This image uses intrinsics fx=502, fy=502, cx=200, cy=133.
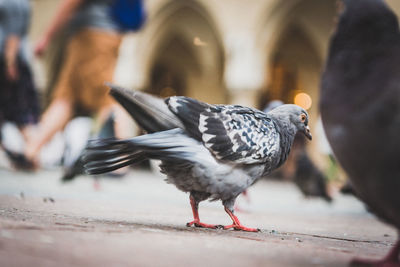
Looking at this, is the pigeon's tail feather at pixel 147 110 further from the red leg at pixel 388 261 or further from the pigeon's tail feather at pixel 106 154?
the red leg at pixel 388 261

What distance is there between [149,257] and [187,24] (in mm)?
15357

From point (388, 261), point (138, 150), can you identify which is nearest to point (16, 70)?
point (138, 150)

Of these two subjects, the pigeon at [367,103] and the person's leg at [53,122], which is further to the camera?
the person's leg at [53,122]

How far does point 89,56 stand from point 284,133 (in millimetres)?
3601

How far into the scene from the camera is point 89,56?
19.6ft

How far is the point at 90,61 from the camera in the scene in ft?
19.6

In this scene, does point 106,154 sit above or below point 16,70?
below

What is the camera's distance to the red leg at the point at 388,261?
1.63m

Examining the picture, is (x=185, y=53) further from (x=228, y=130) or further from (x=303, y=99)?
(x=228, y=130)

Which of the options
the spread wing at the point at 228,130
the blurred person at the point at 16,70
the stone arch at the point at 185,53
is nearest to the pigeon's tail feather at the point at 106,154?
the spread wing at the point at 228,130

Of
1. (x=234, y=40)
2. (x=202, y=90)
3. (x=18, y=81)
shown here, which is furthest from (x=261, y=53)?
(x=18, y=81)

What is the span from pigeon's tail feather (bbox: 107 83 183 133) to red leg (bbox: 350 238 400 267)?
1.20 m

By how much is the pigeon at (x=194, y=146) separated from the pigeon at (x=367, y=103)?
0.90 metres

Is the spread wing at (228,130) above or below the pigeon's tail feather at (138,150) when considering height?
above
